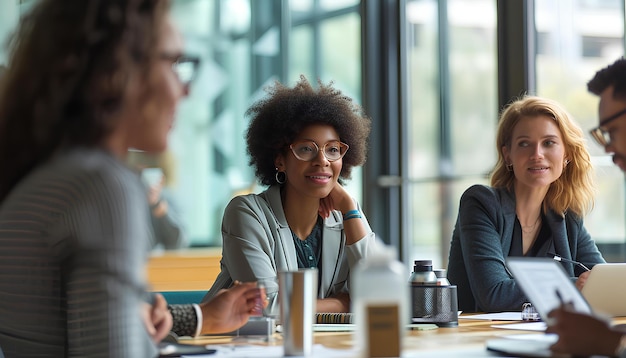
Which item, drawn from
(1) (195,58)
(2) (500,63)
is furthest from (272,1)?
(1) (195,58)

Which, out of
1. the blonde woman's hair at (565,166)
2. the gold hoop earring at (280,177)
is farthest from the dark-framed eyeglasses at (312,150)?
the blonde woman's hair at (565,166)

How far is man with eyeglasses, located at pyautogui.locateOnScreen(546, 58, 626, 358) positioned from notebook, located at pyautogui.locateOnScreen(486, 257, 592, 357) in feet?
0.15

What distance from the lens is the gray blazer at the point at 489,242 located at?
3066 mm

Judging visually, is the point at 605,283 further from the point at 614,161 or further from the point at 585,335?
the point at 585,335

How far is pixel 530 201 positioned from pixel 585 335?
182cm

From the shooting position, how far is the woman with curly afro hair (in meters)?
2.95

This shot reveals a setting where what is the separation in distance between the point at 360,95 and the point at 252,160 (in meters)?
2.77

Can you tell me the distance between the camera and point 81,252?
1233 millimetres

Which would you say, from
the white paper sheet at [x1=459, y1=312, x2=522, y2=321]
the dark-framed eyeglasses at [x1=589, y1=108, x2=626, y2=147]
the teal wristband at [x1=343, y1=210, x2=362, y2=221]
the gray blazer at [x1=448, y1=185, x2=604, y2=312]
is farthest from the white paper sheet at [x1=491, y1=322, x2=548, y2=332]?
the teal wristband at [x1=343, y1=210, x2=362, y2=221]

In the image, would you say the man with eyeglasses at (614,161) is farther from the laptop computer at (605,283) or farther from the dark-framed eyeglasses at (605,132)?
the laptop computer at (605,283)

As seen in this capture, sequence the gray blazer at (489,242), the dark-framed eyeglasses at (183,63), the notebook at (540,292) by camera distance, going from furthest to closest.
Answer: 1. the gray blazer at (489,242)
2. the notebook at (540,292)
3. the dark-framed eyeglasses at (183,63)

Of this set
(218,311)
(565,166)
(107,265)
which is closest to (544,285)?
(218,311)

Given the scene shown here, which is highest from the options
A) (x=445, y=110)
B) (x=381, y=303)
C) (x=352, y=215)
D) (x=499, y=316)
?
(x=445, y=110)

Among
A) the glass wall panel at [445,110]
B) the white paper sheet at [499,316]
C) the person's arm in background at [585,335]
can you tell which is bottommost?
the white paper sheet at [499,316]
